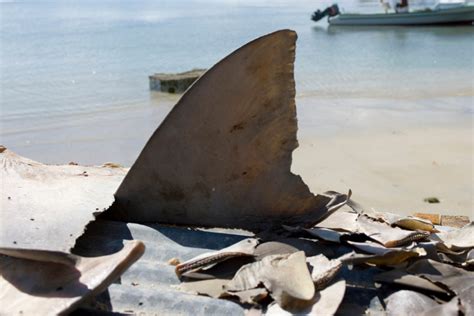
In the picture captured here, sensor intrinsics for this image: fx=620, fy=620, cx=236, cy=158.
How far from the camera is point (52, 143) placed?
10055 millimetres

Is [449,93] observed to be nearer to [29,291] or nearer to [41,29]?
[29,291]

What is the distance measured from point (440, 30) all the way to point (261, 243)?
97.6ft

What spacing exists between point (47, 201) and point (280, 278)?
0.98m

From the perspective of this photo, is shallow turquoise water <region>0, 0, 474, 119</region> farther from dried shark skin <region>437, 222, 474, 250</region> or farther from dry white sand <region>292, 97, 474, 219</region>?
dried shark skin <region>437, 222, 474, 250</region>

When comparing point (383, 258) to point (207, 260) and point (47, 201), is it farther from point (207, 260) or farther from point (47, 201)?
point (47, 201)

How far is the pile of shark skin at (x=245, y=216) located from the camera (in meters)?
1.89

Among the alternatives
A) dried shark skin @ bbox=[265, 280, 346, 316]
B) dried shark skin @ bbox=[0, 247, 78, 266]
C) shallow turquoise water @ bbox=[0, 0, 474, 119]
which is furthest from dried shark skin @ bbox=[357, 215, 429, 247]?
shallow turquoise water @ bbox=[0, 0, 474, 119]

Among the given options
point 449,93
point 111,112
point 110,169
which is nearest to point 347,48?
point 449,93

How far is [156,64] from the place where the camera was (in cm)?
2028

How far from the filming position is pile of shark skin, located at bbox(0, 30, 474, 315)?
1.89m

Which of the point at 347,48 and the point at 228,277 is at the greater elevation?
the point at 228,277

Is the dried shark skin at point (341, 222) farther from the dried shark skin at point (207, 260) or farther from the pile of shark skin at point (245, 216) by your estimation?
the dried shark skin at point (207, 260)

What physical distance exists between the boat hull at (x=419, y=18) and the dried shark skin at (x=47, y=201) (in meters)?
30.2

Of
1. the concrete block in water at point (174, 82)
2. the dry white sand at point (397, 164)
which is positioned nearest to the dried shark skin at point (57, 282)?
the dry white sand at point (397, 164)
